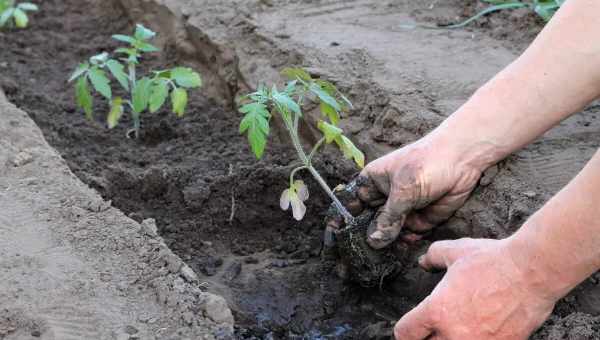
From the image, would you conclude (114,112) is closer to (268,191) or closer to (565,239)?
(268,191)

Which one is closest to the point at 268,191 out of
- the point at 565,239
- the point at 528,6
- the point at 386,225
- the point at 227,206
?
the point at 227,206

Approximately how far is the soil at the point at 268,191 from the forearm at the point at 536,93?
0.18m

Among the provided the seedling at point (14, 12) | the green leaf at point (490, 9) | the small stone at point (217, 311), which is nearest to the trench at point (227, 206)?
the small stone at point (217, 311)

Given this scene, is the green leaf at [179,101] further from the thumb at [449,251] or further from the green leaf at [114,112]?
the thumb at [449,251]

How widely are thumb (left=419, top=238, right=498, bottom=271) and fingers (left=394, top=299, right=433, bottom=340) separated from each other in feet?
0.58

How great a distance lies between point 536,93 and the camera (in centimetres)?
247

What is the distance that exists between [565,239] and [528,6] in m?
1.96

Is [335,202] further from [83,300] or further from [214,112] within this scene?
[214,112]

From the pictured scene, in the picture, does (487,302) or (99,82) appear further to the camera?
(99,82)

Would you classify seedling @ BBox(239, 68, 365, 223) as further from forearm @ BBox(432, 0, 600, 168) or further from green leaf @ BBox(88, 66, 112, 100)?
green leaf @ BBox(88, 66, 112, 100)

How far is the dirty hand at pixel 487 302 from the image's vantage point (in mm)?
2115

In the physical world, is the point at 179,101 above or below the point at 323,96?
below

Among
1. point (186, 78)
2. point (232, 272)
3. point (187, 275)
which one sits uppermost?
point (186, 78)

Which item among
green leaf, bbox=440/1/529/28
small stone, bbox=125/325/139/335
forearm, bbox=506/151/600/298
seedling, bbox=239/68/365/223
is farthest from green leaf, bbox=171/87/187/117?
forearm, bbox=506/151/600/298
